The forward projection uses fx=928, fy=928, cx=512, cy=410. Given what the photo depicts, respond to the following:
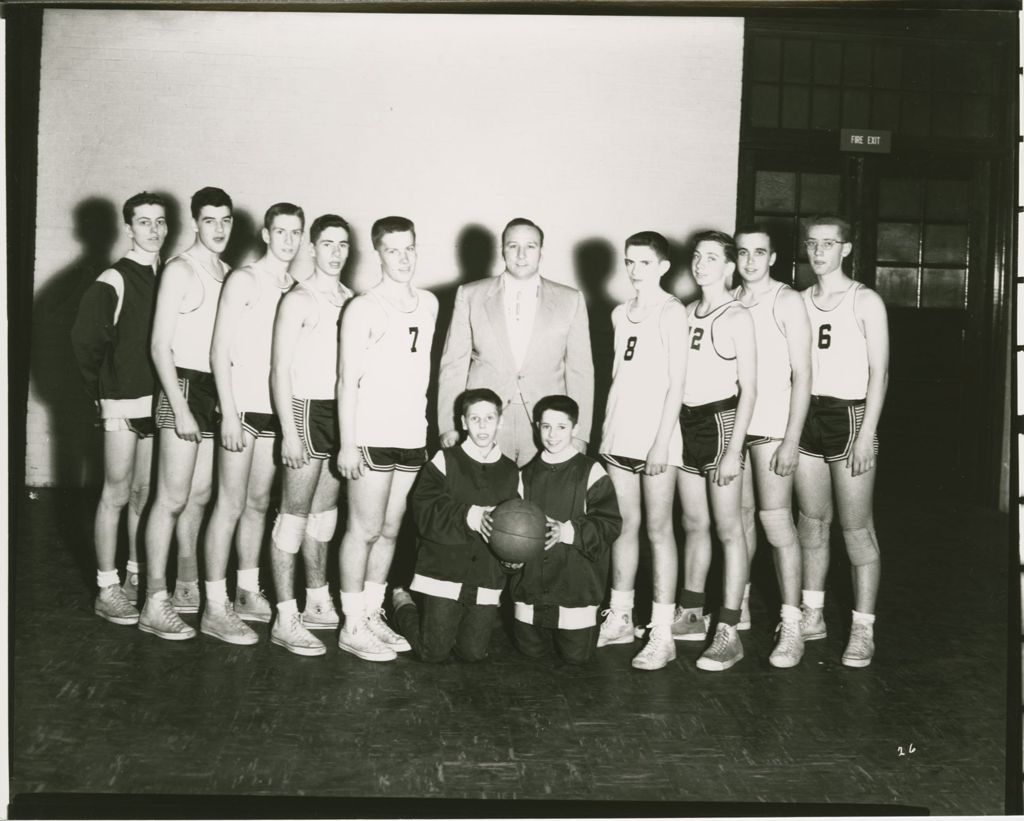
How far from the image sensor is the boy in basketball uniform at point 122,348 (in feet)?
12.3

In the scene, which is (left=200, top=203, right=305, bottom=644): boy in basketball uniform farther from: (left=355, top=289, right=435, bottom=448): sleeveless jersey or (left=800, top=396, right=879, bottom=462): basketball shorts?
(left=800, top=396, right=879, bottom=462): basketball shorts

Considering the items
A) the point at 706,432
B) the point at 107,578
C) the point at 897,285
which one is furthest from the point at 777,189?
the point at 107,578

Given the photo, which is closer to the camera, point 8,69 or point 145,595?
point 8,69

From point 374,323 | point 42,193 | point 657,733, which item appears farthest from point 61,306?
point 657,733

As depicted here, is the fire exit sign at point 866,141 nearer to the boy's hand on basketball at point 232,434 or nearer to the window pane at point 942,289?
the window pane at point 942,289

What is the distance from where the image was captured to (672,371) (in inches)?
141

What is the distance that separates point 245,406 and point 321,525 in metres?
0.58

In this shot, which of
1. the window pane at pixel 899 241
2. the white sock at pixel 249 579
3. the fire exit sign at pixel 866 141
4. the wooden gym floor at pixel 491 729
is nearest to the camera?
the wooden gym floor at pixel 491 729

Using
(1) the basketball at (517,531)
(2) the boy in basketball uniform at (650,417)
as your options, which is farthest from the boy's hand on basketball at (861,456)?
(1) the basketball at (517,531)

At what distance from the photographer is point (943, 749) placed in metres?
3.11

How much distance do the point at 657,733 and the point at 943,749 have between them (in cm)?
96

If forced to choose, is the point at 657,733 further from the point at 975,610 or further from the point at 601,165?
the point at 601,165

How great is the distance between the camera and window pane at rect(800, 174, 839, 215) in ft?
20.8

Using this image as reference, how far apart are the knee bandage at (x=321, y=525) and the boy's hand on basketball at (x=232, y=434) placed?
1.33ft
